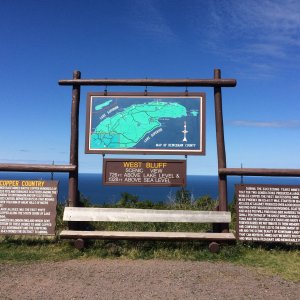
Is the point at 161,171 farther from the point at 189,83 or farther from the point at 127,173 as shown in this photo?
the point at 189,83

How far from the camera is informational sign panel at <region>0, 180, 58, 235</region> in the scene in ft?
26.8

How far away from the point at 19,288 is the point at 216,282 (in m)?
2.86

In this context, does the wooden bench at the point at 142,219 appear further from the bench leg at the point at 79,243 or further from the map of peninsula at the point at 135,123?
the map of peninsula at the point at 135,123

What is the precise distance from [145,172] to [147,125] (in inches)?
41.1

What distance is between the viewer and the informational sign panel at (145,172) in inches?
323

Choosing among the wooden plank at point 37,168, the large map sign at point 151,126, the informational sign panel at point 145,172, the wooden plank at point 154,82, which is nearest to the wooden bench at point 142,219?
the informational sign panel at point 145,172

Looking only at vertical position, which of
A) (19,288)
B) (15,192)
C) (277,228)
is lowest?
(19,288)

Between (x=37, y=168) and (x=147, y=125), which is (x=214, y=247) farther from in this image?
(x=37, y=168)

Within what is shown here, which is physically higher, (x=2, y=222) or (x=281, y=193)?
(x=281, y=193)

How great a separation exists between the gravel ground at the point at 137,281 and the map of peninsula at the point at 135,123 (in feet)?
8.65

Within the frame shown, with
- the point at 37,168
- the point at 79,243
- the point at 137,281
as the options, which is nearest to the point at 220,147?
the point at 79,243

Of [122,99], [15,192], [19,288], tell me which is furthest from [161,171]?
[19,288]

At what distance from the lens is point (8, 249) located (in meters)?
7.78

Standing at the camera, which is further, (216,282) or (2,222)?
(2,222)
